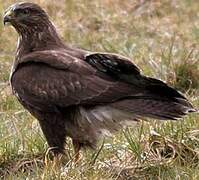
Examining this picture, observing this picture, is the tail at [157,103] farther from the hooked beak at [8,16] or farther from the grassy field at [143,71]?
the hooked beak at [8,16]

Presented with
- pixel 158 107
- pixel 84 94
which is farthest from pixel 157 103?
pixel 84 94

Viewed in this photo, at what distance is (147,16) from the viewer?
1342 cm

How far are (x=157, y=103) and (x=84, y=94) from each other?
607 mm

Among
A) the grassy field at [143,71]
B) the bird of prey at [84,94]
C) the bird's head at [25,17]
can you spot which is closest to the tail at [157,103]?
the bird of prey at [84,94]

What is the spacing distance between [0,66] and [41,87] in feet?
10.9

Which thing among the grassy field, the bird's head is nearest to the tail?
the grassy field

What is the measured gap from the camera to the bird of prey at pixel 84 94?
7473 millimetres

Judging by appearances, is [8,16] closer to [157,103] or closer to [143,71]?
[157,103]

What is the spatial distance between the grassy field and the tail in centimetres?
31

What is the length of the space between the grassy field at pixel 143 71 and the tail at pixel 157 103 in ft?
1.01

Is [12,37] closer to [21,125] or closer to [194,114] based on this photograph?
[21,125]

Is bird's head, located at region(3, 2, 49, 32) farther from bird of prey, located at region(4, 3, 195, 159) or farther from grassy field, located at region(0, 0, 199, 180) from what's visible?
grassy field, located at region(0, 0, 199, 180)

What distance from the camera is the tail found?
24.0 ft

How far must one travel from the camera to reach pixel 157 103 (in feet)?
24.2
